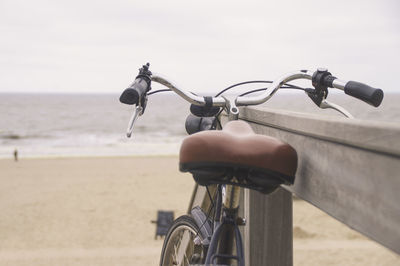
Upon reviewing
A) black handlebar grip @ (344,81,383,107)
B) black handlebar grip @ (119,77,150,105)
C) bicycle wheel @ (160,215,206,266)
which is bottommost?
bicycle wheel @ (160,215,206,266)

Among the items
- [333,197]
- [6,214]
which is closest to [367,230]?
[333,197]

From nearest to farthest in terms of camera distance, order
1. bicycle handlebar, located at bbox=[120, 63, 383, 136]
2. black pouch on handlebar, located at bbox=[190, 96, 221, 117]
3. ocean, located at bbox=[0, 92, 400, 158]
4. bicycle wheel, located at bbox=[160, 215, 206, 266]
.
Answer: bicycle handlebar, located at bbox=[120, 63, 383, 136] < black pouch on handlebar, located at bbox=[190, 96, 221, 117] < bicycle wheel, located at bbox=[160, 215, 206, 266] < ocean, located at bbox=[0, 92, 400, 158]

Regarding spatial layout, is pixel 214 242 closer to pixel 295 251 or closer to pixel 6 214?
pixel 295 251

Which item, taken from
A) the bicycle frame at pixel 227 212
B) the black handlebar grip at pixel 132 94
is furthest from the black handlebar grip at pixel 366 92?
the black handlebar grip at pixel 132 94

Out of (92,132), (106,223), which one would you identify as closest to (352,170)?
(106,223)

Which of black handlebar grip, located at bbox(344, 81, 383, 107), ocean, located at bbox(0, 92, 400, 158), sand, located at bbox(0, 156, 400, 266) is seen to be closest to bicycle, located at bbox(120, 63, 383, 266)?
black handlebar grip, located at bbox(344, 81, 383, 107)

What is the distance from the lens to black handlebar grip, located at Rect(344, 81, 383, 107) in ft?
5.42

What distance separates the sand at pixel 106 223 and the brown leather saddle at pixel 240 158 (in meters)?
4.26

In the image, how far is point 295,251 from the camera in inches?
219

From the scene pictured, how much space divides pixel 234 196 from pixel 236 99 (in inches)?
17.8

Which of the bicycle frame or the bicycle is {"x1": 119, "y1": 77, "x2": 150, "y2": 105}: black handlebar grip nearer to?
the bicycle

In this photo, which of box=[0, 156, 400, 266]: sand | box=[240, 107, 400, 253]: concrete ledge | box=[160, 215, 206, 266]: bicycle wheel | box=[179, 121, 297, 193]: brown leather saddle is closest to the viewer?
box=[240, 107, 400, 253]: concrete ledge

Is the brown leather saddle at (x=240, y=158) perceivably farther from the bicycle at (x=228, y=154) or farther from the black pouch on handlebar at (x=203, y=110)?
the black pouch on handlebar at (x=203, y=110)

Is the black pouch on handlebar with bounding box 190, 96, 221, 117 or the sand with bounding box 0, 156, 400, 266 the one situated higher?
the black pouch on handlebar with bounding box 190, 96, 221, 117
